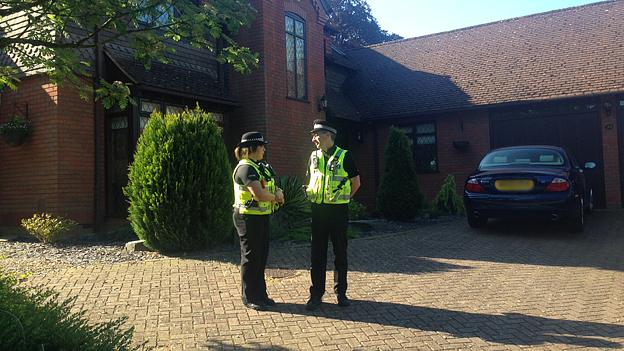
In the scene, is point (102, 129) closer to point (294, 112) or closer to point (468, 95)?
point (294, 112)

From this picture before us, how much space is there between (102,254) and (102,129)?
330 centimetres

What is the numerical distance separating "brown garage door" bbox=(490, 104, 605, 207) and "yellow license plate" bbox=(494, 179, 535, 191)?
6936 mm

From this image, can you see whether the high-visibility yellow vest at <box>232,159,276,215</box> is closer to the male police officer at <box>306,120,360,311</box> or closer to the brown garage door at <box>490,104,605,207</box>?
the male police officer at <box>306,120,360,311</box>

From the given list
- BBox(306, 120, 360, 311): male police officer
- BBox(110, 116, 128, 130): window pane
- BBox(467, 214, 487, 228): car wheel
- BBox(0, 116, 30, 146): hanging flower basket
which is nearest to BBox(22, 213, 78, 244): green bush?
BBox(0, 116, 30, 146): hanging flower basket

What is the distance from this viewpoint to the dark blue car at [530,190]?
26.3 feet

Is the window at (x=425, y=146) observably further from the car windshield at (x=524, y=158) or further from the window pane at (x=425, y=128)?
the car windshield at (x=524, y=158)

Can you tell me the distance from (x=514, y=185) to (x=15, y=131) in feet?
29.5

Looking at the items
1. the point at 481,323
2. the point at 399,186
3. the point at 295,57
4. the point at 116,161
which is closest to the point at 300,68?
the point at 295,57

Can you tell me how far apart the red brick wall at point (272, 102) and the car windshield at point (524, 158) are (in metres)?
→ 5.04

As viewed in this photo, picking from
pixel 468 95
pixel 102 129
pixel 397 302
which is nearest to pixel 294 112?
pixel 102 129

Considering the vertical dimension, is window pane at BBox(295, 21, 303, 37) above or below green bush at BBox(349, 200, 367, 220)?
above

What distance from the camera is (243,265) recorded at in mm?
4773

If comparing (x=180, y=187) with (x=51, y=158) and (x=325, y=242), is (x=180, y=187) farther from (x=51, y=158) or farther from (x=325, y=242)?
(x=51, y=158)

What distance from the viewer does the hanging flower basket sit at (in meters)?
9.28
